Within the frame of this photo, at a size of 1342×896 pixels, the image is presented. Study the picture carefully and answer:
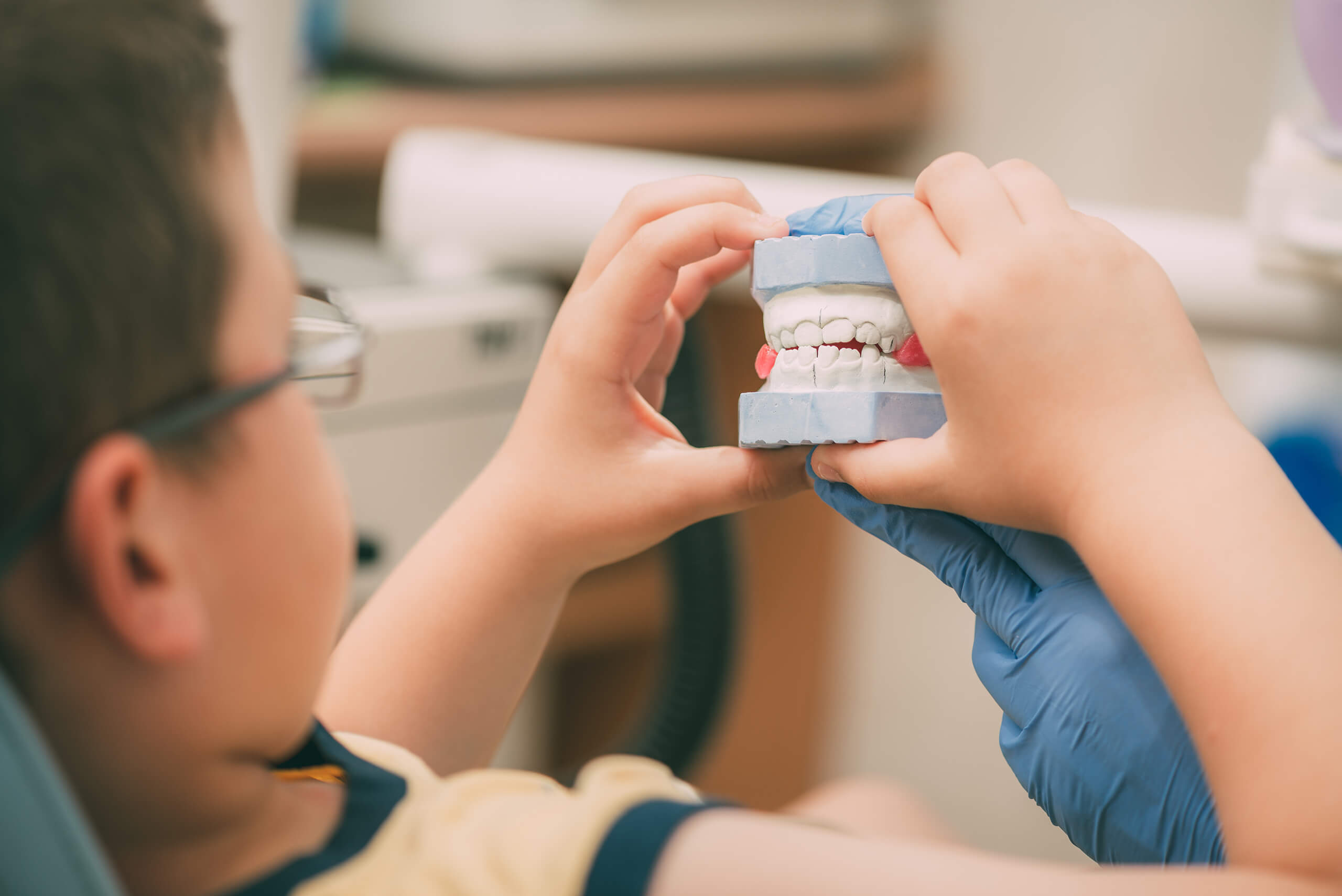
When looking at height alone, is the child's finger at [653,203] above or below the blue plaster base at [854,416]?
above

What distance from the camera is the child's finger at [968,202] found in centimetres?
49

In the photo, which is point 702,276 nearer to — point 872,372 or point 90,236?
point 872,372

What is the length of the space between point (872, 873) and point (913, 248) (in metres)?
0.24

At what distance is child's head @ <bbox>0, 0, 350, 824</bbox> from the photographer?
0.39m

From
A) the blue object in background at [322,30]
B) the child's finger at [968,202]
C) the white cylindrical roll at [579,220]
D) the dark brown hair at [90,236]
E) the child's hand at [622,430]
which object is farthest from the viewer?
the blue object in background at [322,30]

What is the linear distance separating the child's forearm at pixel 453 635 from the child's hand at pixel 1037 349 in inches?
9.3

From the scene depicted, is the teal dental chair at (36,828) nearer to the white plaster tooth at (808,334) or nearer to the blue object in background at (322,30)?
the white plaster tooth at (808,334)

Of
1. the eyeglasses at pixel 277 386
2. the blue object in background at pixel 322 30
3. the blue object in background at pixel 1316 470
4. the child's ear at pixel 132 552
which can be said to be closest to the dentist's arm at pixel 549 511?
the eyeglasses at pixel 277 386

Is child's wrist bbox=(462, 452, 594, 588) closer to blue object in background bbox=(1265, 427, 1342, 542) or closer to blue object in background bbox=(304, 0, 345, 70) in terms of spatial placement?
blue object in background bbox=(1265, 427, 1342, 542)

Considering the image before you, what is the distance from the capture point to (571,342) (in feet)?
2.06

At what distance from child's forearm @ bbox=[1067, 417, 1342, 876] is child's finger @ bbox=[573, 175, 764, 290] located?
0.78ft

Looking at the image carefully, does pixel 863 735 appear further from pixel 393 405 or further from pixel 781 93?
pixel 393 405

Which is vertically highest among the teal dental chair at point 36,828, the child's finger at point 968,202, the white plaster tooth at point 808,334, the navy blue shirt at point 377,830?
the child's finger at point 968,202

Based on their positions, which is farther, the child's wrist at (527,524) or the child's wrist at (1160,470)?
the child's wrist at (527,524)
